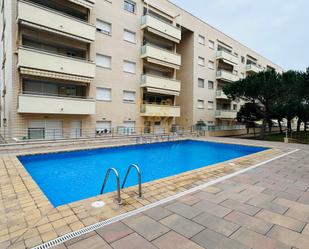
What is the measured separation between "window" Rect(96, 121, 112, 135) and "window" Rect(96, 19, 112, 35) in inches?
328

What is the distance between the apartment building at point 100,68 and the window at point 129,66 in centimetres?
10

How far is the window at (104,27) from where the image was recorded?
17350mm

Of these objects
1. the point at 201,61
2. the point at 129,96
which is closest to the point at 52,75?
the point at 129,96

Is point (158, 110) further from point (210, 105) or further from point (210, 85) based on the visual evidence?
point (210, 85)

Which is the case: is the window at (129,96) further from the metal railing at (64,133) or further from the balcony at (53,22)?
the balcony at (53,22)

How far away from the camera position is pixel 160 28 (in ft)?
68.6

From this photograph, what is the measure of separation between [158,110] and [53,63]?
10.8 m

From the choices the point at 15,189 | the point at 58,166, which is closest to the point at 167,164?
the point at 58,166

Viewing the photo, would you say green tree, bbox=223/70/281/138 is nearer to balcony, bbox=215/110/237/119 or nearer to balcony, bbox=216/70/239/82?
balcony, bbox=215/110/237/119

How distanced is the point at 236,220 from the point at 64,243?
311 cm

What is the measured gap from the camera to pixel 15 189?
530cm

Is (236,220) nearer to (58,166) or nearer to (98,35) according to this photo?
(58,166)

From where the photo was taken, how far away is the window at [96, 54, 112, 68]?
1739cm

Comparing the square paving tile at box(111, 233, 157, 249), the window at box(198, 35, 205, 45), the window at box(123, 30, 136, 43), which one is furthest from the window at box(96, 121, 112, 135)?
the window at box(198, 35, 205, 45)
